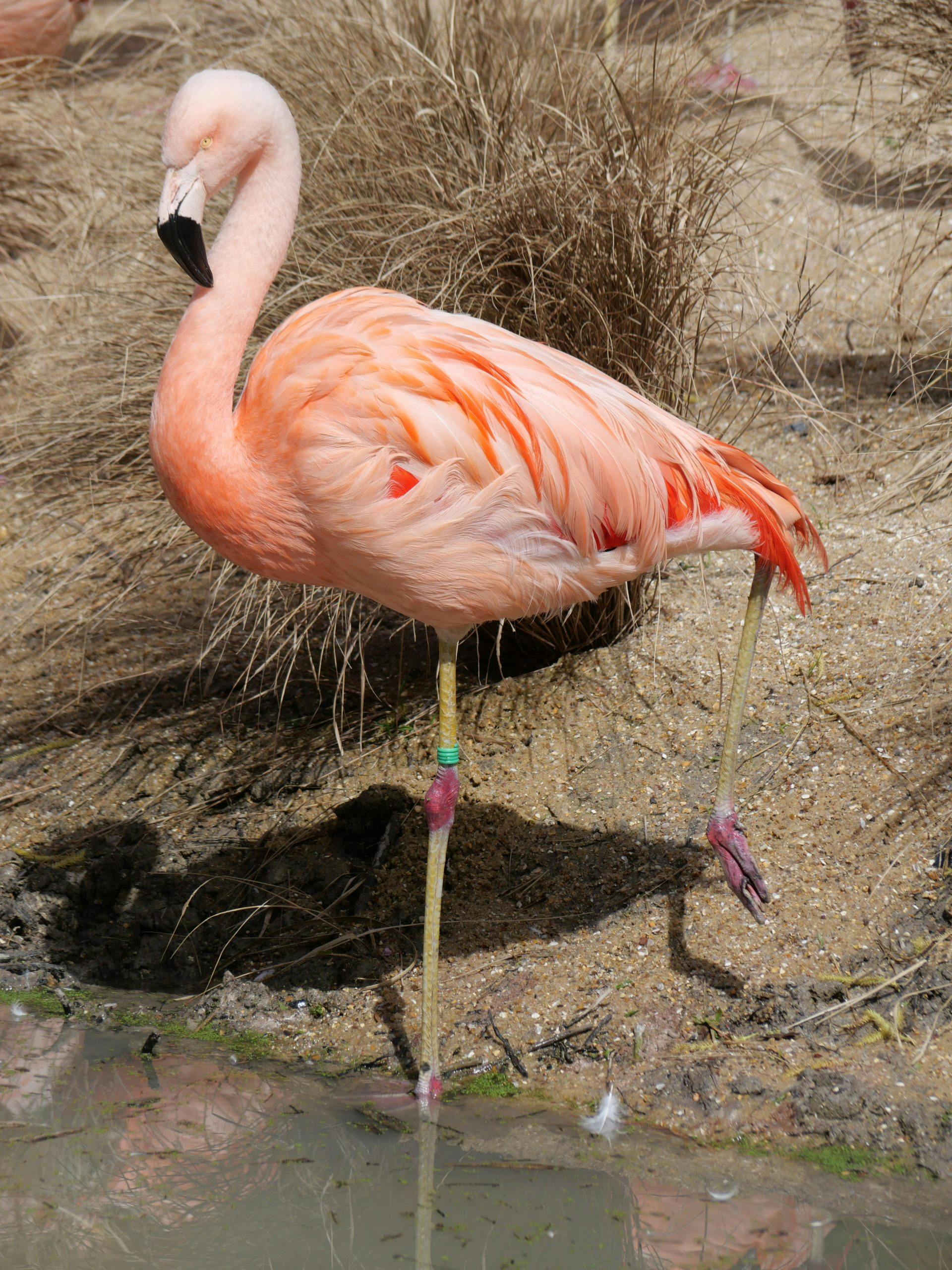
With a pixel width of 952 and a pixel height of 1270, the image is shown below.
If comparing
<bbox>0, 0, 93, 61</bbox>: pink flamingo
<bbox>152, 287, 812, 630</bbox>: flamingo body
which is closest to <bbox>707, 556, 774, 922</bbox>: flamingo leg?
<bbox>152, 287, 812, 630</bbox>: flamingo body

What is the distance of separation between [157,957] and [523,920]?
3.24ft

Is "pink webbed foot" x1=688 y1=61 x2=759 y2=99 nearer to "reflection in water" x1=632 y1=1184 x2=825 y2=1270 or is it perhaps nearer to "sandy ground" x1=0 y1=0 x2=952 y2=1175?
"sandy ground" x1=0 y1=0 x2=952 y2=1175

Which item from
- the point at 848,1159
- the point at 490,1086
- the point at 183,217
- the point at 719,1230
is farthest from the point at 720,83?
the point at 719,1230

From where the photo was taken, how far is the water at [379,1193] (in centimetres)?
A: 208

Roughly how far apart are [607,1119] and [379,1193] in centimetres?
54

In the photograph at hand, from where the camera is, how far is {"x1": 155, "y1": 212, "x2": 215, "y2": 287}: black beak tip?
2.39 m

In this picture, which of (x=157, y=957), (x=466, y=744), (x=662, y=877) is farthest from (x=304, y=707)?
(x=662, y=877)

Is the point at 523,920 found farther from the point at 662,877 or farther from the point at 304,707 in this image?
the point at 304,707

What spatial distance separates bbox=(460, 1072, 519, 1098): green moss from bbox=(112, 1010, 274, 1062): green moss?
48 centimetres

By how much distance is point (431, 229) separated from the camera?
11.6 feet

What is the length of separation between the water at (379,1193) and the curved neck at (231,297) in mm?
1362

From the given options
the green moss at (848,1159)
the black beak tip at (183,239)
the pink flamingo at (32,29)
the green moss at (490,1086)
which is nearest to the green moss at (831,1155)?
the green moss at (848,1159)

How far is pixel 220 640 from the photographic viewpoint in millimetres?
3775

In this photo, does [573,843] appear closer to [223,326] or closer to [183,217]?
[223,326]
